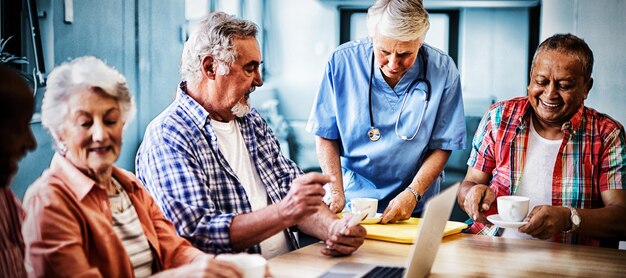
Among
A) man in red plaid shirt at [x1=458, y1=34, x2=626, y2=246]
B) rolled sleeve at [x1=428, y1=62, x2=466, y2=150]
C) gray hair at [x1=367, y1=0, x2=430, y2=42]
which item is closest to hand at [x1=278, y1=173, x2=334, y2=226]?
man in red plaid shirt at [x1=458, y1=34, x2=626, y2=246]

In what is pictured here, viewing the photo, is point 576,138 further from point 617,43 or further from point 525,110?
point 617,43

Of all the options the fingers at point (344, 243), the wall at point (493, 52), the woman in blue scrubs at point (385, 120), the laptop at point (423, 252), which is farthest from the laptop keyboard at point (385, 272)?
the wall at point (493, 52)

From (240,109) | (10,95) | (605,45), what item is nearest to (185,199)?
(240,109)

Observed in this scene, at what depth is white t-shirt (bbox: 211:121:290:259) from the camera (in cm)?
207

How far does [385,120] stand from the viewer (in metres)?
2.56

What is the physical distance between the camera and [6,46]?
2.59 meters

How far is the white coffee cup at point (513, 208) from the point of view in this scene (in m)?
1.98

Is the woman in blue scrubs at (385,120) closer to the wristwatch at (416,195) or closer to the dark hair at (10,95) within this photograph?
the wristwatch at (416,195)

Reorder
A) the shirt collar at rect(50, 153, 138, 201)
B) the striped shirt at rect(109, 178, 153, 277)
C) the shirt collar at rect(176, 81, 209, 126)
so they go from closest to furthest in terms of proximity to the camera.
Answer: the shirt collar at rect(50, 153, 138, 201)
the striped shirt at rect(109, 178, 153, 277)
the shirt collar at rect(176, 81, 209, 126)

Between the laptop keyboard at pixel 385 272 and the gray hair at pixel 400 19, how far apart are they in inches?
34.9

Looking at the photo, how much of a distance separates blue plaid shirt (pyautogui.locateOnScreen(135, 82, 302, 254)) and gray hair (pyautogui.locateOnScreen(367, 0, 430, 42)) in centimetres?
64

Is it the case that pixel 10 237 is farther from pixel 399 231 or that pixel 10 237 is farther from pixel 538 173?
pixel 538 173

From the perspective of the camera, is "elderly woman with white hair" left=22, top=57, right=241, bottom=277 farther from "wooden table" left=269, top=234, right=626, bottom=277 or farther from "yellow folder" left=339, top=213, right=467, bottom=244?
"yellow folder" left=339, top=213, right=467, bottom=244

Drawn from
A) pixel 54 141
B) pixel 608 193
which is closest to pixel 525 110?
pixel 608 193
